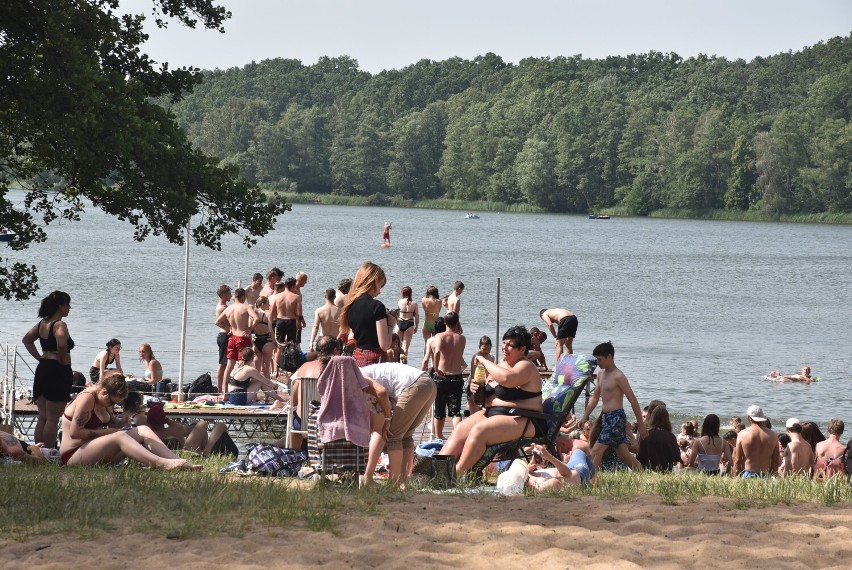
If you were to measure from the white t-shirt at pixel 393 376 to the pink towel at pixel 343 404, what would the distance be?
260 mm

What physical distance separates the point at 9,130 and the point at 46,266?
147ft

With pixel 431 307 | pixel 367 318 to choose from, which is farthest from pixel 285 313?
pixel 367 318

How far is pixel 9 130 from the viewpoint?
12.7 meters

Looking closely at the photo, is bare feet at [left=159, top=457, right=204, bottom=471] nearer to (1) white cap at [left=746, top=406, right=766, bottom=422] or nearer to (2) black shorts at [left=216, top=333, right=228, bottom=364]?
(1) white cap at [left=746, top=406, right=766, bottom=422]

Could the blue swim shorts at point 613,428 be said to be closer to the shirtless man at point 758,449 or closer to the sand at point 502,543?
the shirtless man at point 758,449

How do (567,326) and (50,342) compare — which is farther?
(567,326)

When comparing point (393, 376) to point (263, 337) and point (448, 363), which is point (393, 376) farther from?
point (263, 337)

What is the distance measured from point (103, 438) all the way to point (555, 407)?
10.8 ft

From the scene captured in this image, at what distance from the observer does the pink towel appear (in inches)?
317

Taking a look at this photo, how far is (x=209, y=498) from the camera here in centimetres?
695

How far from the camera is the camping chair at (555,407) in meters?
8.76

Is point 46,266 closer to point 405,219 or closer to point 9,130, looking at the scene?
point 9,130

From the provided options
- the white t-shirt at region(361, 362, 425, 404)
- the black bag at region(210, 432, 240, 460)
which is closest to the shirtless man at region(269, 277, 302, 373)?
the black bag at region(210, 432, 240, 460)

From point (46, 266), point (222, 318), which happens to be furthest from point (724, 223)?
point (222, 318)
